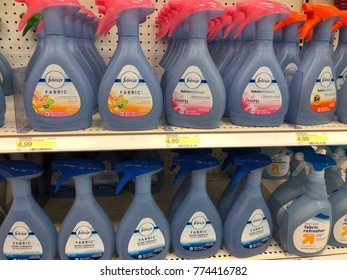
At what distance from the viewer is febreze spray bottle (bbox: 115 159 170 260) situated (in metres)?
0.99

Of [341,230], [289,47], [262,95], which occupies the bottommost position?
[341,230]

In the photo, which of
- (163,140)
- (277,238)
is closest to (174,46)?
(163,140)

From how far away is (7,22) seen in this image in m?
1.33

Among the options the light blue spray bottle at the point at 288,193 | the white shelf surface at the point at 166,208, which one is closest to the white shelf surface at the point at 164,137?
the light blue spray bottle at the point at 288,193

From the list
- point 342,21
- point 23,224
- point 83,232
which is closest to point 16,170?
point 23,224

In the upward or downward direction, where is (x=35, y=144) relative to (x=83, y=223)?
upward

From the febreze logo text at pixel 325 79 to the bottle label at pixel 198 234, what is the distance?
0.54 m

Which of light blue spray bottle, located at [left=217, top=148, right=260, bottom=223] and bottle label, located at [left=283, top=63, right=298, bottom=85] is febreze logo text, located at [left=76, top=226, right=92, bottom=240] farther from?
bottle label, located at [left=283, top=63, right=298, bottom=85]

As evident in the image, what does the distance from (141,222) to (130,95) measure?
0.39m

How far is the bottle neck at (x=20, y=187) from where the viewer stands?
38.1 inches

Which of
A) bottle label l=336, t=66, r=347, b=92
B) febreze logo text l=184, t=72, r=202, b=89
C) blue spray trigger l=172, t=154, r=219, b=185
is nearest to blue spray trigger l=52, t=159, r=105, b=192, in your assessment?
blue spray trigger l=172, t=154, r=219, b=185

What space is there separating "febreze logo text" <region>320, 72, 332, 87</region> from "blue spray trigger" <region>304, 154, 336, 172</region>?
25 centimetres

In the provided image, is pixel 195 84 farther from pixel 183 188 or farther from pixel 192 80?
pixel 183 188

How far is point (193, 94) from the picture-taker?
902 mm
